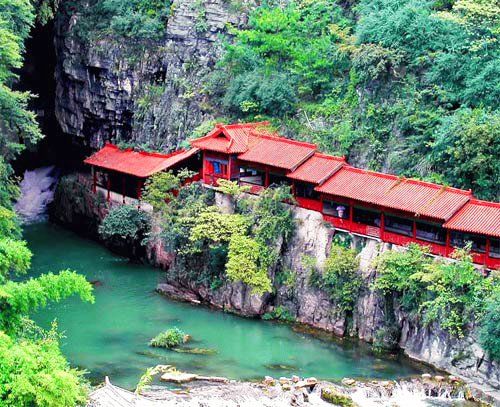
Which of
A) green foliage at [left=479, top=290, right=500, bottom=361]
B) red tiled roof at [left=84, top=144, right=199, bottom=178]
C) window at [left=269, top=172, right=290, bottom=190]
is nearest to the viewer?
green foliage at [left=479, top=290, right=500, bottom=361]

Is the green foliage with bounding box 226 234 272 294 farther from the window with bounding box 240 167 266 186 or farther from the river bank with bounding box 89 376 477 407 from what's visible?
the river bank with bounding box 89 376 477 407

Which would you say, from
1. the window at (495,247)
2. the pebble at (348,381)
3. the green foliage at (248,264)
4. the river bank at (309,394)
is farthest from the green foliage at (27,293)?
the window at (495,247)

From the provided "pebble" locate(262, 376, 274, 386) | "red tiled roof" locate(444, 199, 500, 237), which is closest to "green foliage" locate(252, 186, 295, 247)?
"red tiled roof" locate(444, 199, 500, 237)

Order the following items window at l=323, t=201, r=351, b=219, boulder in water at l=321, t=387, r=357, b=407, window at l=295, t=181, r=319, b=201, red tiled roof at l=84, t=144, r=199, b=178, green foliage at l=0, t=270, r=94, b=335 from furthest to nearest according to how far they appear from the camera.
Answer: red tiled roof at l=84, t=144, r=199, b=178 → window at l=295, t=181, r=319, b=201 → window at l=323, t=201, r=351, b=219 → boulder in water at l=321, t=387, r=357, b=407 → green foliage at l=0, t=270, r=94, b=335

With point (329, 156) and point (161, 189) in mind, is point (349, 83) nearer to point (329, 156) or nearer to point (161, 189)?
point (329, 156)

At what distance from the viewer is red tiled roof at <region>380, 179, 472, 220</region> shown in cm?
3338

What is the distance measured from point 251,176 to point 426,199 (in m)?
8.67

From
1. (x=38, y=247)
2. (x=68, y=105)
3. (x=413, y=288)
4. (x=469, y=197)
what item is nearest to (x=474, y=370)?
(x=413, y=288)

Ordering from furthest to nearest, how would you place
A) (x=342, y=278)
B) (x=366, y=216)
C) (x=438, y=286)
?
(x=366, y=216), (x=342, y=278), (x=438, y=286)

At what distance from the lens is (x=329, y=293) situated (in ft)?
118

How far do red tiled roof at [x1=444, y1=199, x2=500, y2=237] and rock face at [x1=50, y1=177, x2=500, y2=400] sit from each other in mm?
2860

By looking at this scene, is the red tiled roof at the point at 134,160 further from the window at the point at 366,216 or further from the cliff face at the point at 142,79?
the window at the point at 366,216

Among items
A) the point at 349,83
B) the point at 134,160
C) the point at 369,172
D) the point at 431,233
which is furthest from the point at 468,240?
the point at 134,160

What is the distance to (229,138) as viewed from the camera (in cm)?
3997
